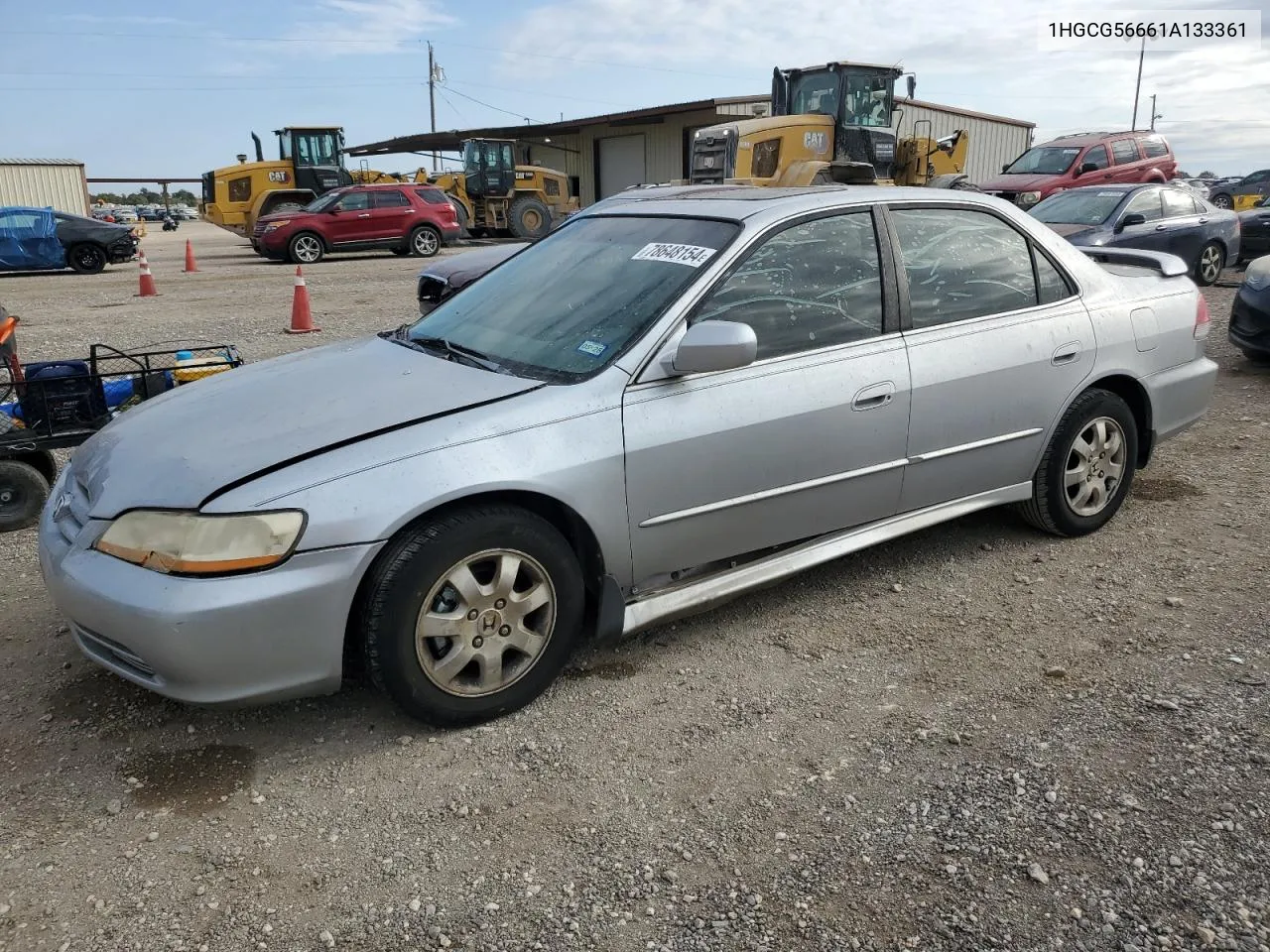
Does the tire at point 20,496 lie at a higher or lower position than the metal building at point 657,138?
lower

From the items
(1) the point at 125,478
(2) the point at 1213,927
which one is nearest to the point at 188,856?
(1) the point at 125,478

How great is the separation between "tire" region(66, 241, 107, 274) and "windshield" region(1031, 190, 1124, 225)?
17757 millimetres

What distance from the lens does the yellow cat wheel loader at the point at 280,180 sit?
24234 millimetres

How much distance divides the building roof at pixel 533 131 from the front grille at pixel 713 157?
45.0ft

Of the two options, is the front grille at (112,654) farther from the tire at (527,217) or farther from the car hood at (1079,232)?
the tire at (527,217)

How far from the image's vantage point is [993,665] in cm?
338

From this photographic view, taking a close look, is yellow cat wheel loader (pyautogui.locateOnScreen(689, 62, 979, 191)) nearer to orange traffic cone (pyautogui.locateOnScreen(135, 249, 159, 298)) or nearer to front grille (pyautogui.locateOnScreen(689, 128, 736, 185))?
front grille (pyautogui.locateOnScreen(689, 128, 736, 185))

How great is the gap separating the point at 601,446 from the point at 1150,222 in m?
11.6

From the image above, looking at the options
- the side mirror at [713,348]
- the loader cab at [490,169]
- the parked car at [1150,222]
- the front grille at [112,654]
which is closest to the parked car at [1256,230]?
the parked car at [1150,222]

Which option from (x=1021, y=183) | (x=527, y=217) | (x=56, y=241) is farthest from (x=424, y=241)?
(x=1021, y=183)

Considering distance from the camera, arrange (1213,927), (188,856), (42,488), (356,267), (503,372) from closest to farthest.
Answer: (1213,927)
(188,856)
(503,372)
(42,488)
(356,267)

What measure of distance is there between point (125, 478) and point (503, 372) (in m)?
1.19

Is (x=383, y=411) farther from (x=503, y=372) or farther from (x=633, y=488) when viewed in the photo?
(x=633, y=488)

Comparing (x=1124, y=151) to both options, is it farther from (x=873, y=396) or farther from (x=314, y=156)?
(x=314, y=156)
